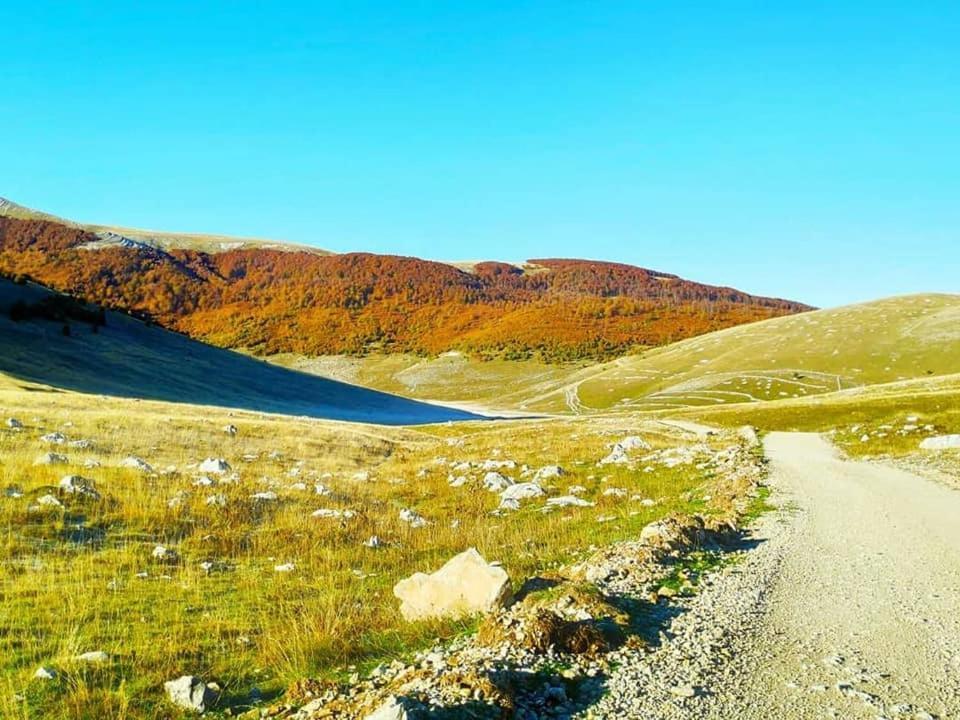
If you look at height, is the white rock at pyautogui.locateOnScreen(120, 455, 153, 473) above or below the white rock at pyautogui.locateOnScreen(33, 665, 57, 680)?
below

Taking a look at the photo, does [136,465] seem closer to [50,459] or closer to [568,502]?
[50,459]

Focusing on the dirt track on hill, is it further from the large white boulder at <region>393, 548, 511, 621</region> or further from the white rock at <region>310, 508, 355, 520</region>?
the white rock at <region>310, 508, 355, 520</region>

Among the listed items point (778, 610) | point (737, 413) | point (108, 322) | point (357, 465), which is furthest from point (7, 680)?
point (108, 322)

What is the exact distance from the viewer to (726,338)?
158 meters

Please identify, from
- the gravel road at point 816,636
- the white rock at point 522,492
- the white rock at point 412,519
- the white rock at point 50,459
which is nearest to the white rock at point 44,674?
the gravel road at point 816,636

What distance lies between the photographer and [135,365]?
7281cm

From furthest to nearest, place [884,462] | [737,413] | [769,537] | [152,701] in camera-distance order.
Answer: [737,413]
[884,462]
[769,537]
[152,701]

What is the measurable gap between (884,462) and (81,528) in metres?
28.7

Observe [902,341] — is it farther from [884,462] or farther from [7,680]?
[7,680]

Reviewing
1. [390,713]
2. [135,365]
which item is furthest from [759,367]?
[390,713]

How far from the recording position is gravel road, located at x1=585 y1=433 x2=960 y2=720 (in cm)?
595

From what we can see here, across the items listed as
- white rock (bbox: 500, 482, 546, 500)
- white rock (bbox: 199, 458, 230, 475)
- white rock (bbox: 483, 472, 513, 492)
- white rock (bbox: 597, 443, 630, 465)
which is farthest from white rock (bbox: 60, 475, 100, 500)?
white rock (bbox: 597, 443, 630, 465)

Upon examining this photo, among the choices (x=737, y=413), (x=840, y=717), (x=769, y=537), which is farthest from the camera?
(x=737, y=413)

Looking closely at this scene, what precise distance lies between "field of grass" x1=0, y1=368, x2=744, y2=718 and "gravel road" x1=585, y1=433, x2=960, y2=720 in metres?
2.69
